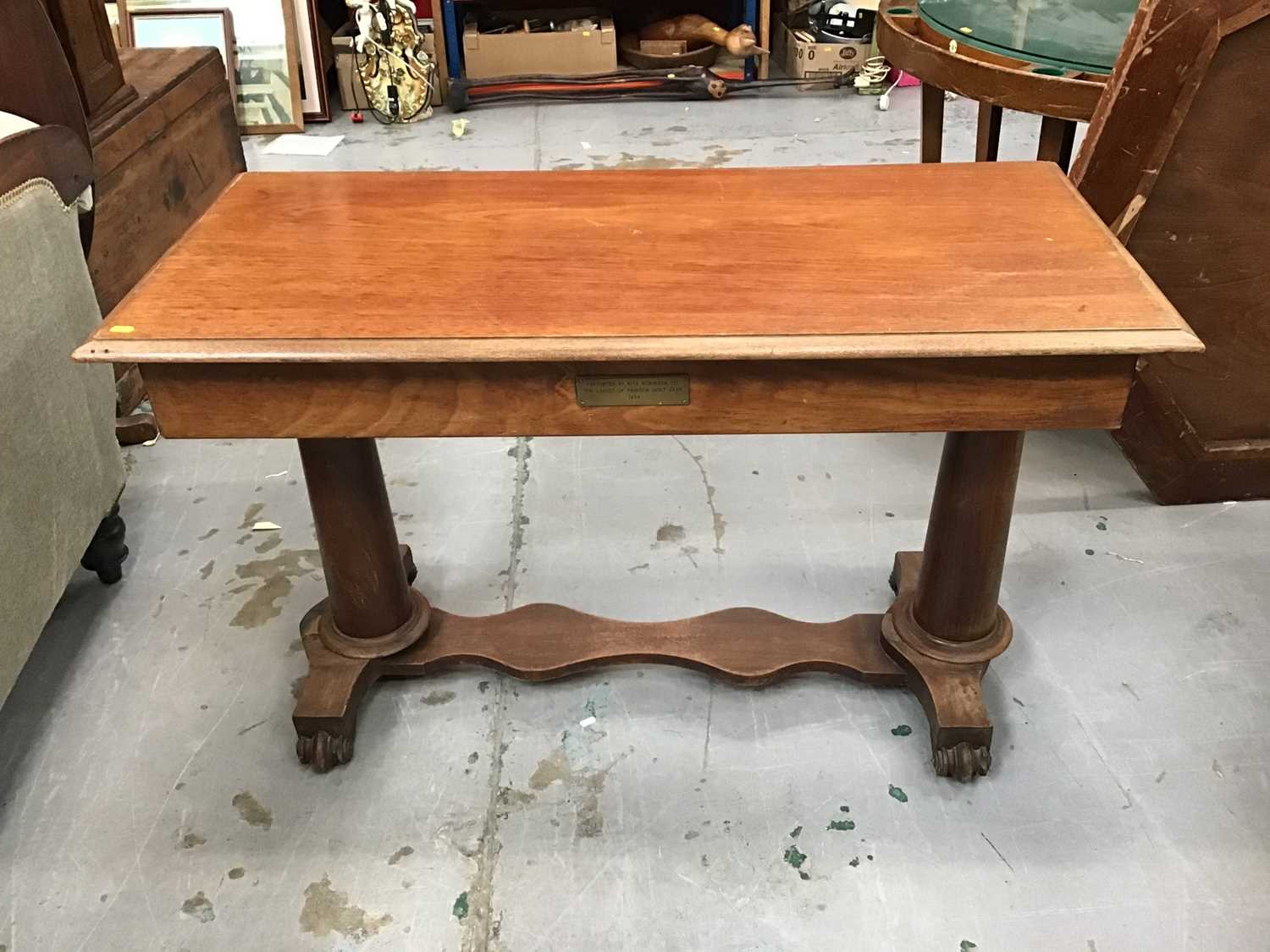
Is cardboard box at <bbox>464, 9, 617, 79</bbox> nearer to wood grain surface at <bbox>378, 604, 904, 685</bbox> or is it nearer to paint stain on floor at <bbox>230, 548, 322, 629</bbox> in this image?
paint stain on floor at <bbox>230, 548, 322, 629</bbox>

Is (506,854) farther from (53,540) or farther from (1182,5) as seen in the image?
(1182,5)

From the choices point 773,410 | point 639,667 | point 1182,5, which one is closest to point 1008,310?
point 773,410

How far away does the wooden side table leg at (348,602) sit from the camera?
139cm

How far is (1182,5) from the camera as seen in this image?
1.45 m

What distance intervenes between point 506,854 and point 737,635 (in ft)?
1.61

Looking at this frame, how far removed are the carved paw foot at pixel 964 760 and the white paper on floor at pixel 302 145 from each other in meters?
3.21

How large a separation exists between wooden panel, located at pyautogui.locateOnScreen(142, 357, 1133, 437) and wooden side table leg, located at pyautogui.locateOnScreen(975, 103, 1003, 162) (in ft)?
4.96

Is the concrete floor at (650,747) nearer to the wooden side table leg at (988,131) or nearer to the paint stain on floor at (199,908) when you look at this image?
the paint stain on floor at (199,908)

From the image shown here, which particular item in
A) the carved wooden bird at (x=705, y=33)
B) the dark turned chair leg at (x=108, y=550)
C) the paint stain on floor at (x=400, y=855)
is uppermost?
the carved wooden bird at (x=705, y=33)

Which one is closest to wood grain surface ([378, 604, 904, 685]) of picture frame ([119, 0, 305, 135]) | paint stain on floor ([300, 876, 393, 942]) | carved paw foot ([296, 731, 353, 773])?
carved paw foot ([296, 731, 353, 773])

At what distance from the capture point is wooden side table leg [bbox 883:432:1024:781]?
4.45 ft

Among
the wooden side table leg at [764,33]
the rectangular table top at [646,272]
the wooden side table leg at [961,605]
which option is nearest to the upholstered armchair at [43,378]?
the rectangular table top at [646,272]

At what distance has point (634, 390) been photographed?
42.4 inches

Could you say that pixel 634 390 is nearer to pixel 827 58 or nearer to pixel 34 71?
pixel 34 71
